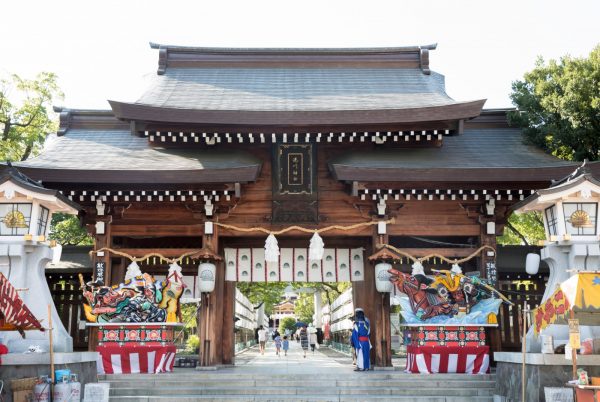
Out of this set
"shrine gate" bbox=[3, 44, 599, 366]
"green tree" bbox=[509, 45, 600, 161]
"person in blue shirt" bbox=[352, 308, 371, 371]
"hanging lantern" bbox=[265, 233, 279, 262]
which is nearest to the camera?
"person in blue shirt" bbox=[352, 308, 371, 371]

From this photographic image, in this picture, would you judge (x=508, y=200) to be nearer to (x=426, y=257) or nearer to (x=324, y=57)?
(x=426, y=257)

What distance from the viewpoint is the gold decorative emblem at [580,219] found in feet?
38.6

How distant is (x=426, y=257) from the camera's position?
48.1ft

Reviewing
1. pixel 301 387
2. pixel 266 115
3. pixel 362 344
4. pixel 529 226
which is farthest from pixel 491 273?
pixel 529 226

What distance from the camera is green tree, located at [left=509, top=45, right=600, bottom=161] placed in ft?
56.0

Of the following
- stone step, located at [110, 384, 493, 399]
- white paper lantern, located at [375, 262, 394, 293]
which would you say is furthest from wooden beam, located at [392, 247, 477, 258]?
stone step, located at [110, 384, 493, 399]

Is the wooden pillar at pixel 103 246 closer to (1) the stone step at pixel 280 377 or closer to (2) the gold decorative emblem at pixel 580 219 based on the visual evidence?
(1) the stone step at pixel 280 377

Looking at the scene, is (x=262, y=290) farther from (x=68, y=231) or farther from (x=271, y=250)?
(x=271, y=250)

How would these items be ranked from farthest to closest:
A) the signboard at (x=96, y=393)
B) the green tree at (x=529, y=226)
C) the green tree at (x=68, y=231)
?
1. the green tree at (x=529, y=226)
2. the green tree at (x=68, y=231)
3. the signboard at (x=96, y=393)

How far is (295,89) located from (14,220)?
9.25 m

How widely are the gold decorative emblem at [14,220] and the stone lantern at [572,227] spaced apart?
1014 cm

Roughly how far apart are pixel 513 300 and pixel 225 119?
9439 millimetres

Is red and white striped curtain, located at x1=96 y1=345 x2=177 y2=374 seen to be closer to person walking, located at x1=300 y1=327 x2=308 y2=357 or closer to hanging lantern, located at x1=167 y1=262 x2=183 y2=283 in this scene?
hanging lantern, located at x1=167 y1=262 x2=183 y2=283

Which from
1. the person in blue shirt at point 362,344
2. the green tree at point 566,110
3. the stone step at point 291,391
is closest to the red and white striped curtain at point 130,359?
the stone step at point 291,391
